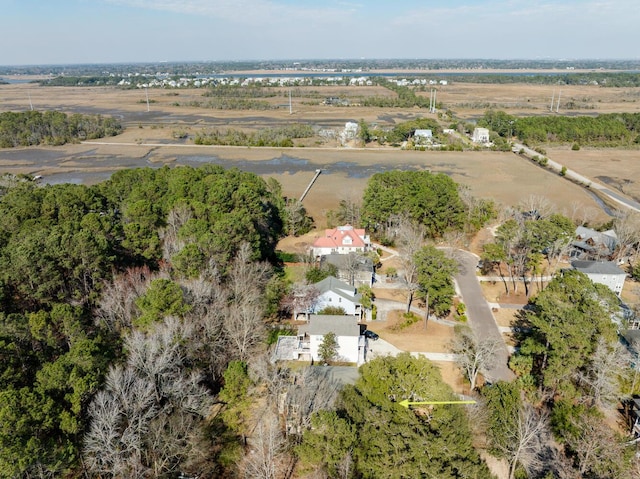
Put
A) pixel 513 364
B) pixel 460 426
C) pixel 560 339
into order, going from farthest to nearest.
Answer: pixel 513 364, pixel 560 339, pixel 460 426

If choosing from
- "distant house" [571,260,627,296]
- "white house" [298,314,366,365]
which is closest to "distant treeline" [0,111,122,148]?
"white house" [298,314,366,365]

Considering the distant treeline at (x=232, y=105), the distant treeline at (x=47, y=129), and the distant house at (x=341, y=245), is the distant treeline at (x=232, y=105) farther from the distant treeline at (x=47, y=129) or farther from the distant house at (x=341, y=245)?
the distant house at (x=341, y=245)

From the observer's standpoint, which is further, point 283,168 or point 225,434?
point 283,168

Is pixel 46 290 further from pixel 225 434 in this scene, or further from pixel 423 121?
pixel 423 121

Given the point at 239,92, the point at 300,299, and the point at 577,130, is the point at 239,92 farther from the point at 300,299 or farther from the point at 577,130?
the point at 300,299

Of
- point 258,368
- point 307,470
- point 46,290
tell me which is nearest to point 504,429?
point 307,470

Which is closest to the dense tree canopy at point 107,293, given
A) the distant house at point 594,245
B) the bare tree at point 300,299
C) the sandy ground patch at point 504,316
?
the bare tree at point 300,299

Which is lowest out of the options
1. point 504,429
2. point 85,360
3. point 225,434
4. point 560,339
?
point 225,434
